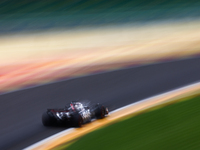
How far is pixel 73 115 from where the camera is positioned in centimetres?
548

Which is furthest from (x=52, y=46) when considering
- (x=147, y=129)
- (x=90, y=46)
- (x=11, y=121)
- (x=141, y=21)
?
(x=147, y=129)

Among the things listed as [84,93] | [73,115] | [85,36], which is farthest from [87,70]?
[73,115]

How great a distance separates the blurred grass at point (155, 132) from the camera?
344 centimetres

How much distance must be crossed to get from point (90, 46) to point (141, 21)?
266 centimetres

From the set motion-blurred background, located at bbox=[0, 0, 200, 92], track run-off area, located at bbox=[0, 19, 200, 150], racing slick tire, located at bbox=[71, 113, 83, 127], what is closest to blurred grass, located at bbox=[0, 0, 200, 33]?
motion-blurred background, located at bbox=[0, 0, 200, 92]

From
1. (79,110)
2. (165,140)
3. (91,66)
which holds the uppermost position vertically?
(91,66)

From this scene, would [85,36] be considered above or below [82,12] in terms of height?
below

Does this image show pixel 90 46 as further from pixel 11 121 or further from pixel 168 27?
pixel 11 121

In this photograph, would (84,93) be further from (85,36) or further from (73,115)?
(85,36)

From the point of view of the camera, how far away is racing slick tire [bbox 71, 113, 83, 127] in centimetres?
541

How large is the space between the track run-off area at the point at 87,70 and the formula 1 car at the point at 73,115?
0.44 feet

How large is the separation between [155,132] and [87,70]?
5.39 m

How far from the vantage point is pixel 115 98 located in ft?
22.6

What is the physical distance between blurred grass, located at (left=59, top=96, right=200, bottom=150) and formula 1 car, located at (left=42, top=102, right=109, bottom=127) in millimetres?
1102
